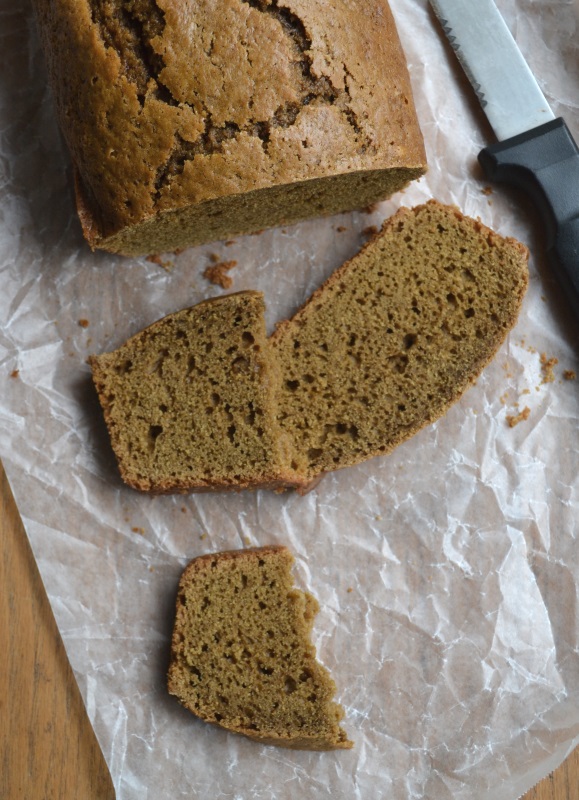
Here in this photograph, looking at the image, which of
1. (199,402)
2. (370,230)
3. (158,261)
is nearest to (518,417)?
(370,230)

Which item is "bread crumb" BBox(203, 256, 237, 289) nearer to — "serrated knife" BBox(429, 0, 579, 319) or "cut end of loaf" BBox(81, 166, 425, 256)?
"cut end of loaf" BBox(81, 166, 425, 256)

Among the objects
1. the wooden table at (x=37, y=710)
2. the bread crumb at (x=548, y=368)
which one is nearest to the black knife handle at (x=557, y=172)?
the bread crumb at (x=548, y=368)

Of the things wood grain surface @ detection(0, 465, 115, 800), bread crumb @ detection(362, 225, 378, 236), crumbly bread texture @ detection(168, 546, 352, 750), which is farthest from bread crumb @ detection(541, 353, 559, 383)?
wood grain surface @ detection(0, 465, 115, 800)

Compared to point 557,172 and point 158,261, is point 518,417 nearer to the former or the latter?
point 557,172

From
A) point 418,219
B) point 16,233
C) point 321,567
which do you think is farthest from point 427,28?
point 321,567

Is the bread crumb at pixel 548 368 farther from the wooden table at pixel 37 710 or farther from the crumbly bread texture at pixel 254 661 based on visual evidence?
the wooden table at pixel 37 710
